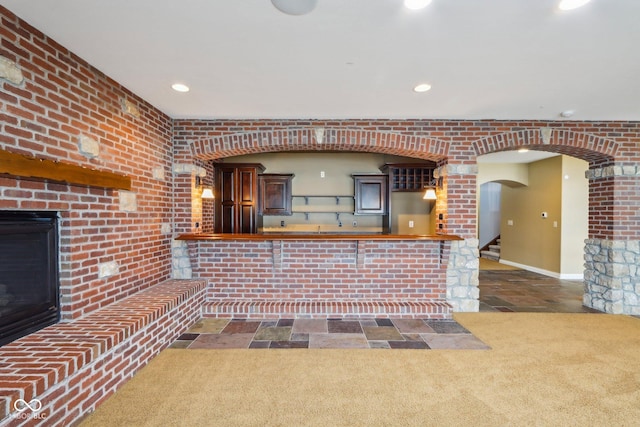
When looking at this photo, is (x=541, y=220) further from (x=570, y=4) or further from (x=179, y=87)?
(x=179, y=87)

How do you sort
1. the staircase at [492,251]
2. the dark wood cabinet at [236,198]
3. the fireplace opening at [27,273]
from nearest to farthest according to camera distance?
the fireplace opening at [27,273] → the dark wood cabinet at [236,198] → the staircase at [492,251]

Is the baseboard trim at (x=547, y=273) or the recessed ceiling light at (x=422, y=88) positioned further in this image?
the baseboard trim at (x=547, y=273)

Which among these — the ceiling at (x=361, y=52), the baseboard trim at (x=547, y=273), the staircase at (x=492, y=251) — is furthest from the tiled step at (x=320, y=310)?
the staircase at (x=492, y=251)

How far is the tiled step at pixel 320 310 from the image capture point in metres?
3.77

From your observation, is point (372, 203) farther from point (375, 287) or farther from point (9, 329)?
point (9, 329)

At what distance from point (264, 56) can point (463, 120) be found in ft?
9.20

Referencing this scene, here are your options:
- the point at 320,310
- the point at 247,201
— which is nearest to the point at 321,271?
the point at 320,310

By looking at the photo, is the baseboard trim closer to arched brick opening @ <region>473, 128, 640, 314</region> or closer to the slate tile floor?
arched brick opening @ <region>473, 128, 640, 314</region>

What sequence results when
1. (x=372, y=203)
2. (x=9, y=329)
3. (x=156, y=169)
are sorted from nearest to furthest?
(x=9, y=329) → (x=156, y=169) → (x=372, y=203)

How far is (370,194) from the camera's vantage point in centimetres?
596

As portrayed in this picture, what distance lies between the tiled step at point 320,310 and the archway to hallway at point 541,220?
1035mm

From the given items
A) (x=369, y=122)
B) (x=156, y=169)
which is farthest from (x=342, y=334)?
(x=156, y=169)

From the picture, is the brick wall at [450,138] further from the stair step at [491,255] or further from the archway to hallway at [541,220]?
the stair step at [491,255]

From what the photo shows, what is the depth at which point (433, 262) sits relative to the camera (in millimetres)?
3969
